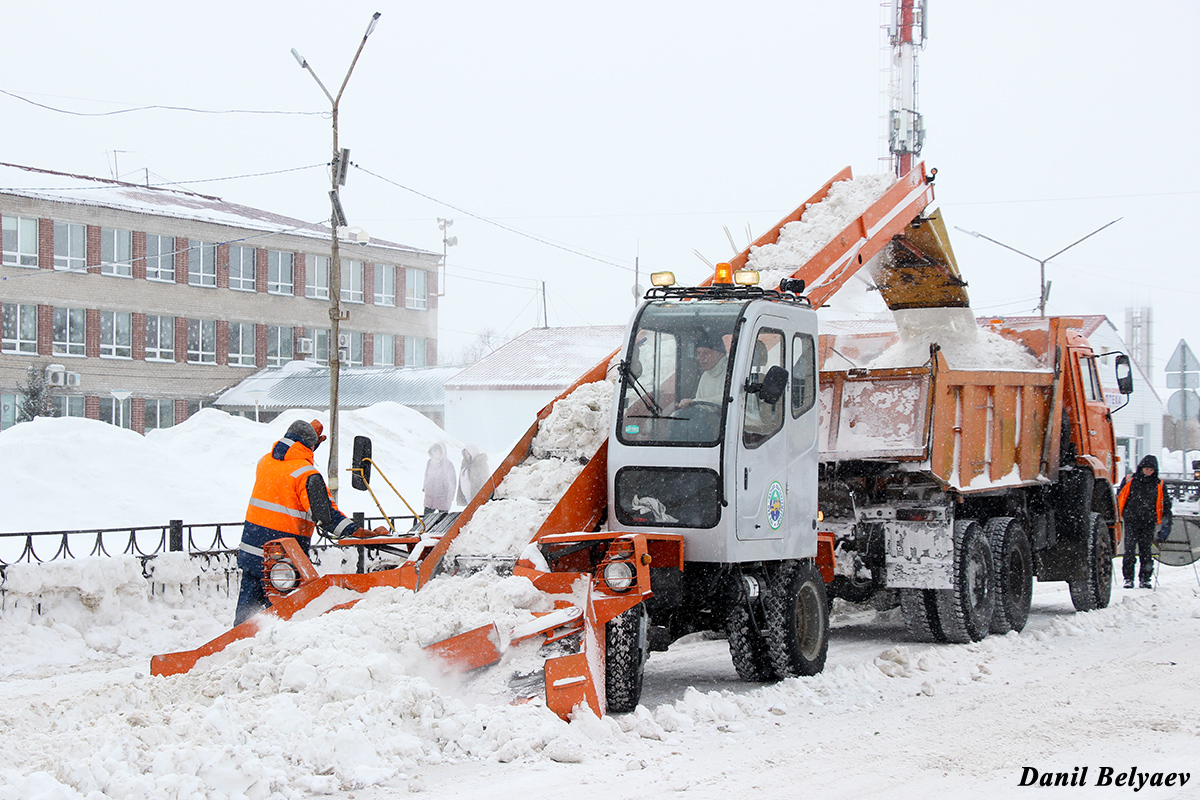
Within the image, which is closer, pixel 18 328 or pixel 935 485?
pixel 935 485

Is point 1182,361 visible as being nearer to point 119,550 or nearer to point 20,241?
point 119,550

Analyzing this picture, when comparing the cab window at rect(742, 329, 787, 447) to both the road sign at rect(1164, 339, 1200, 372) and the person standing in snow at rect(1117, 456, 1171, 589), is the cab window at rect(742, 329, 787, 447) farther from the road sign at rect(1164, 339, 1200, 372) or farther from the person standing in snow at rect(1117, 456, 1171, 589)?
the road sign at rect(1164, 339, 1200, 372)

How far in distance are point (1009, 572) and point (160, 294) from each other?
36765 millimetres

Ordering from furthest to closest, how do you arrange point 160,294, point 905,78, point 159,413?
1. point 159,413
2. point 160,294
3. point 905,78

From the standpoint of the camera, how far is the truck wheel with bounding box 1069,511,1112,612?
490 inches

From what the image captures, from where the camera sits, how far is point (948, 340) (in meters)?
11.4

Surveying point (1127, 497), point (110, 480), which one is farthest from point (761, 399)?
point (110, 480)

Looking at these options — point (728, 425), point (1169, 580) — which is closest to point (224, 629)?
point (728, 425)

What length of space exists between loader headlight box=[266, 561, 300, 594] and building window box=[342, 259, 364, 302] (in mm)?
39272

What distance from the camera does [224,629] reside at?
423 inches

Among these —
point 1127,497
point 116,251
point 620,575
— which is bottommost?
point 1127,497

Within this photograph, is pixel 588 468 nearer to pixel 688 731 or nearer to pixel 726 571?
pixel 726 571

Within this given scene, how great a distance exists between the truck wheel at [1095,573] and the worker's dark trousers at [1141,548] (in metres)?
2.11

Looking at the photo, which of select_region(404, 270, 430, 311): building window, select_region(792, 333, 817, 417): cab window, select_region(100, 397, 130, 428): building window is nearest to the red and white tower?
select_region(404, 270, 430, 311): building window
